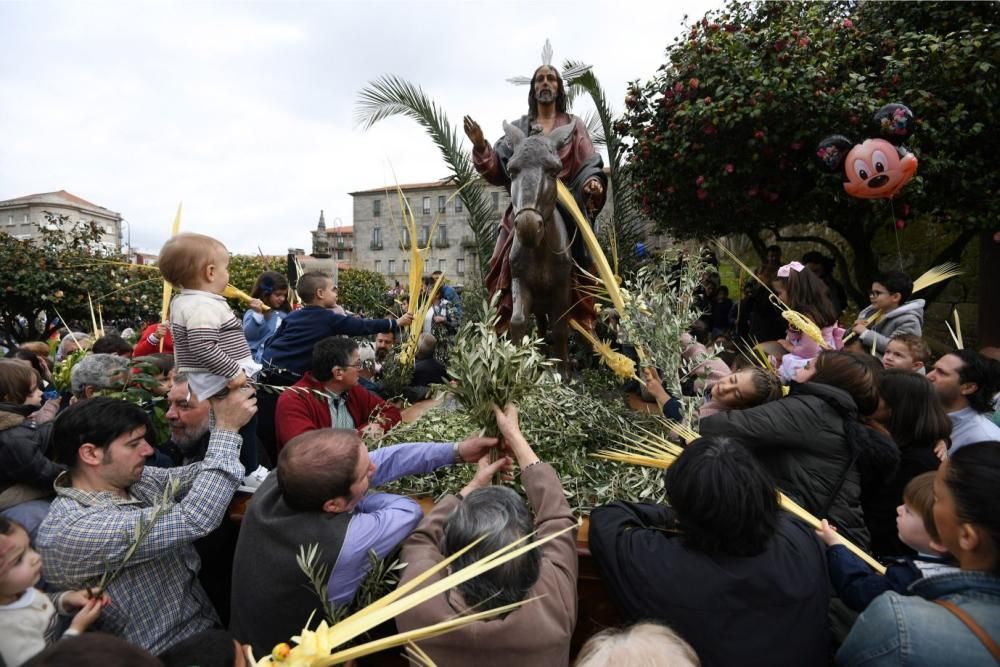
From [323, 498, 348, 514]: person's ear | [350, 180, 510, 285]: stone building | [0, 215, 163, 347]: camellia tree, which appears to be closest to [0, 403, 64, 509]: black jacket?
[323, 498, 348, 514]: person's ear

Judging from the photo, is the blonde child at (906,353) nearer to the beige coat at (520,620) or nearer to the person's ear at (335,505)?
the beige coat at (520,620)

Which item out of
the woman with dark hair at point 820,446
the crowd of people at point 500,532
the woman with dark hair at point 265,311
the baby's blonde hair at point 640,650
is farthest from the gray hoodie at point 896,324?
the woman with dark hair at point 265,311

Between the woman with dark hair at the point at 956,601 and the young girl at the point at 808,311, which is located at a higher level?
the young girl at the point at 808,311

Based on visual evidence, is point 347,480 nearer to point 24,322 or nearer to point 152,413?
point 152,413

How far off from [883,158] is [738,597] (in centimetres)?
527

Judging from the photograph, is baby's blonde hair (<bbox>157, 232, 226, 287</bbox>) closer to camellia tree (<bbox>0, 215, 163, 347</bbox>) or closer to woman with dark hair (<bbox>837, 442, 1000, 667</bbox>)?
woman with dark hair (<bbox>837, 442, 1000, 667</bbox>)

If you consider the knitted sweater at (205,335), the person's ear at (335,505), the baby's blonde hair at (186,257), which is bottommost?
the person's ear at (335,505)

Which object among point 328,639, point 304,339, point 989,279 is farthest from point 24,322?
point 989,279

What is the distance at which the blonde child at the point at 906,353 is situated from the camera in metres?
3.52

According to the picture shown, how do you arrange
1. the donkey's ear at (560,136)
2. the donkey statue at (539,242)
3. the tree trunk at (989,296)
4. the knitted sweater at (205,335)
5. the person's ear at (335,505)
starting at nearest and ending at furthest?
the person's ear at (335,505)
the knitted sweater at (205,335)
the donkey statue at (539,242)
the donkey's ear at (560,136)
the tree trunk at (989,296)

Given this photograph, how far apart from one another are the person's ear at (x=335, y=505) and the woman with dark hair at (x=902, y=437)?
2.12 meters

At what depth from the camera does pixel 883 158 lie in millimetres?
5152

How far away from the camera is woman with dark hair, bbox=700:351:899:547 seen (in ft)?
6.66

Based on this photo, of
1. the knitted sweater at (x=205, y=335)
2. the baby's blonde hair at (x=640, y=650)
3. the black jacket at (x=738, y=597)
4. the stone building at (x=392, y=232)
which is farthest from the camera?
the stone building at (x=392, y=232)
